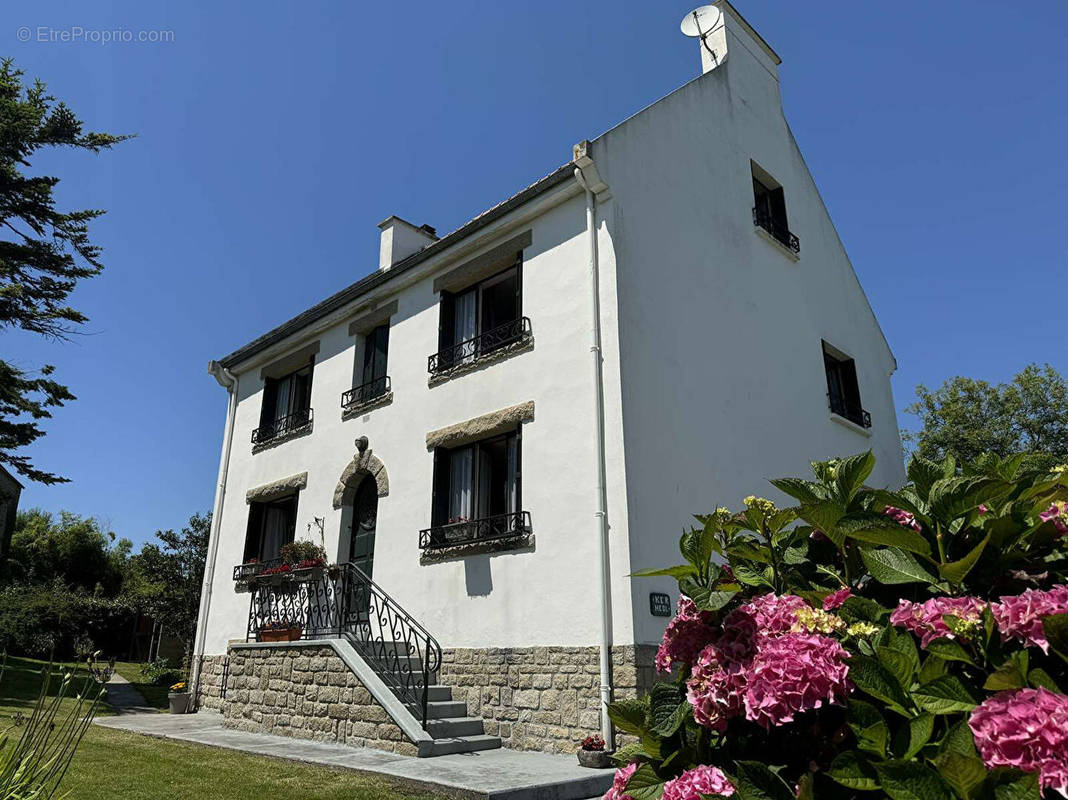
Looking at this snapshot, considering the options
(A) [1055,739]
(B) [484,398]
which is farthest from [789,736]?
(B) [484,398]

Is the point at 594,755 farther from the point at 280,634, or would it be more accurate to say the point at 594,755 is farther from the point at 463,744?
the point at 280,634

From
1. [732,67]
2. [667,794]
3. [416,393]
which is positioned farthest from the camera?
[732,67]

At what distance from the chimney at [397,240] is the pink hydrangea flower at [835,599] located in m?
12.8

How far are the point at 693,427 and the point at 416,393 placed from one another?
4469 millimetres

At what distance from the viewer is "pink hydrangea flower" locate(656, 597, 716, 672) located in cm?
205

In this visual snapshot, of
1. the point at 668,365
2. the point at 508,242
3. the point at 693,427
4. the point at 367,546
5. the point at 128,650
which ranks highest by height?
the point at 508,242

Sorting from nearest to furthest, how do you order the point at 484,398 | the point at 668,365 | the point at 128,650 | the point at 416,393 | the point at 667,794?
the point at 667,794 → the point at 668,365 → the point at 484,398 → the point at 416,393 → the point at 128,650

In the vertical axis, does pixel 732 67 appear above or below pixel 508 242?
above

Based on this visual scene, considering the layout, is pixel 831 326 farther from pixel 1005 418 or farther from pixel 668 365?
pixel 1005 418

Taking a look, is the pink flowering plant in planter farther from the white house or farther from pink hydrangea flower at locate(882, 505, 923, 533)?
the white house

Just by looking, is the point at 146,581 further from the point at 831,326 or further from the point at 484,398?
the point at 831,326

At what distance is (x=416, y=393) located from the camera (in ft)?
36.9

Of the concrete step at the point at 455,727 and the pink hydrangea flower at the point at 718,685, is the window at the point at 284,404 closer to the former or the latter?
the concrete step at the point at 455,727

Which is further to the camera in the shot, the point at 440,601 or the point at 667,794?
the point at 440,601
